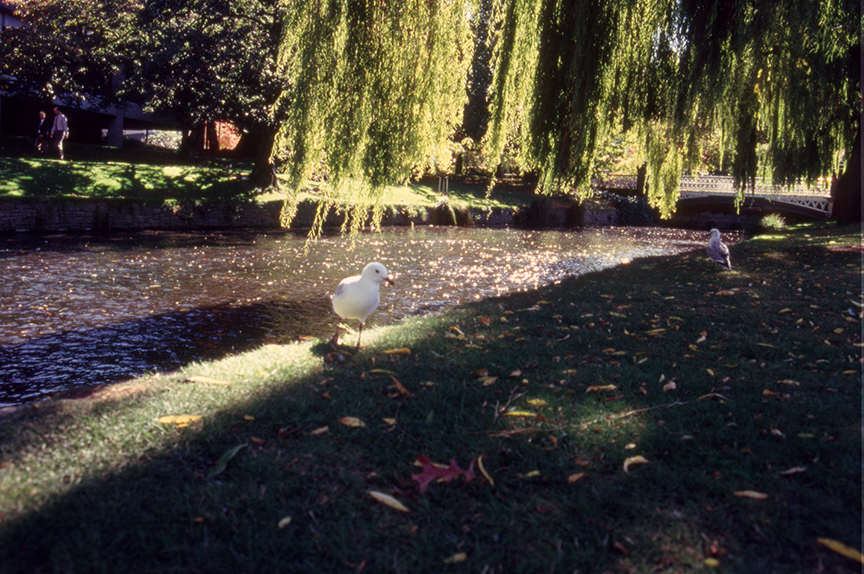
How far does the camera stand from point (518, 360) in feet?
14.4

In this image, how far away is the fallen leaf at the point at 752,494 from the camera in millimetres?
2484

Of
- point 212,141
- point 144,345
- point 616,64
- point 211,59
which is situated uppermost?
point 212,141

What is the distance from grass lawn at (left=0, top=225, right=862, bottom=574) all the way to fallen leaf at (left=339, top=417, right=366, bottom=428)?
1 cm

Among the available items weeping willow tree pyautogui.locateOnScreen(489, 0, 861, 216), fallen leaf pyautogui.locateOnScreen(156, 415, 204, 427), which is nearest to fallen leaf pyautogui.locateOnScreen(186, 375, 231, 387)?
fallen leaf pyautogui.locateOnScreen(156, 415, 204, 427)

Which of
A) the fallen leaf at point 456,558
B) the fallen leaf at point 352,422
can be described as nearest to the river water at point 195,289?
the fallen leaf at point 352,422

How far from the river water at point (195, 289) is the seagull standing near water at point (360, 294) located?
6.63 feet

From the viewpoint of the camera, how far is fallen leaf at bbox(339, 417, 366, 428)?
316 centimetres

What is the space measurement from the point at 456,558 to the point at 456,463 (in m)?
0.64

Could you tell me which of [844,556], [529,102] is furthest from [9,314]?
[844,556]

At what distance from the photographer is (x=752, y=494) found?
2.50 meters

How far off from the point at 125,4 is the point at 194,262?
15.2 meters

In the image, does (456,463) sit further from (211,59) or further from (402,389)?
(211,59)

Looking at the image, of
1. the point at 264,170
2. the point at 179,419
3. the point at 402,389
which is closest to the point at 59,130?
the point at 264,170

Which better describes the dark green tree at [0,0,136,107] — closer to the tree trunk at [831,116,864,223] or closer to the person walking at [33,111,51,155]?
the person walking at [33,111,51,155]
